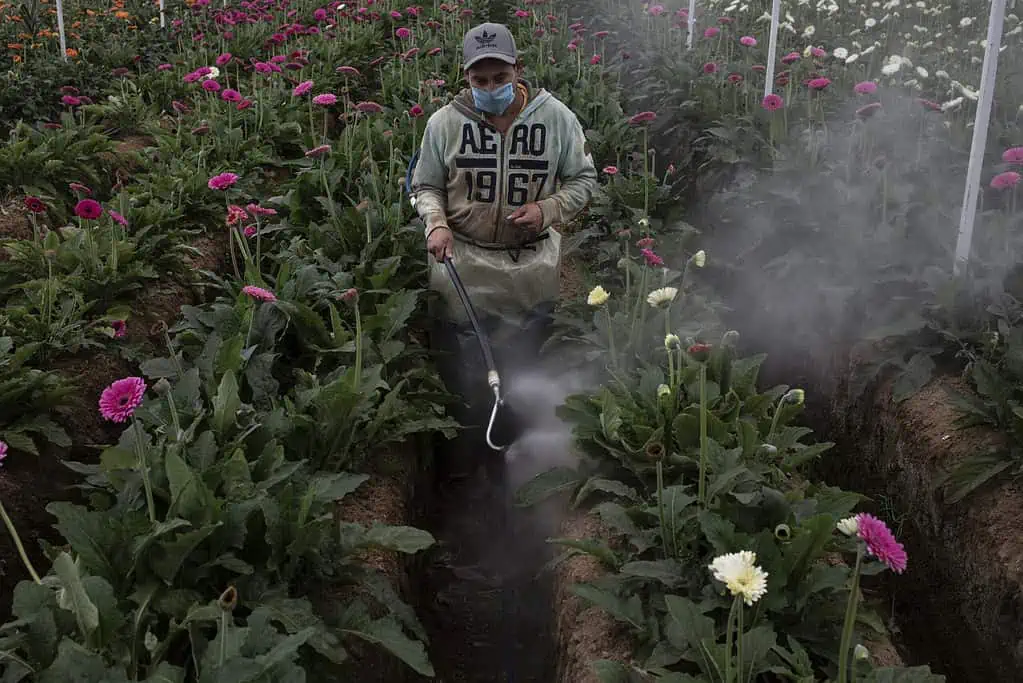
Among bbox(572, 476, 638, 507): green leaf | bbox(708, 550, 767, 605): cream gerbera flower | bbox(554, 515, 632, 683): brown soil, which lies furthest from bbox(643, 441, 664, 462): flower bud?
bbox(708, 550, 767, 605): cream gerbera flower

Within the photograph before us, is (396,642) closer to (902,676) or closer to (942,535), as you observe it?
(902,676)

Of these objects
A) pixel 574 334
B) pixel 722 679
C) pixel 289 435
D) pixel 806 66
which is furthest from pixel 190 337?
pixel 806 66

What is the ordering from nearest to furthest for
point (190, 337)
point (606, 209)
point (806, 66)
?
point (190, 337) < point (606, 209) < point (806, 66)

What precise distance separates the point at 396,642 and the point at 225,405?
3.21 feet

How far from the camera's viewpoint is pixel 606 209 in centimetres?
570

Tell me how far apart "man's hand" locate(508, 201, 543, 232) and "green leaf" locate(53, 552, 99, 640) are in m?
2.02

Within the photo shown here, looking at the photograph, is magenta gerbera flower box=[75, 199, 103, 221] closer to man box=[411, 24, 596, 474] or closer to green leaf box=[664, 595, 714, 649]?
man box=[411, 24, 596, 474]

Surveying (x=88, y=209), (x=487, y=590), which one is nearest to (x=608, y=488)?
(x=487, y=590)

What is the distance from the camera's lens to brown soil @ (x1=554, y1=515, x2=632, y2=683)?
268 cm

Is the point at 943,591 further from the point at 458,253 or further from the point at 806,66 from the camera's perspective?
the point at 806,66

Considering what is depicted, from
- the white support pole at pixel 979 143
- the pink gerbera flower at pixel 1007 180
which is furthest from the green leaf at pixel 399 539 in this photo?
the pink gerbera flower at pixel 1007 180

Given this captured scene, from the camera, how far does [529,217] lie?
378cm

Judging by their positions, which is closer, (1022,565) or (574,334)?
(1022,565)

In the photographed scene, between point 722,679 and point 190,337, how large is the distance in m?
2.39
